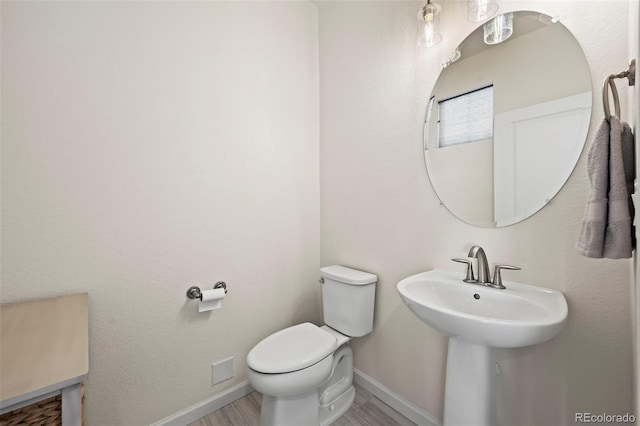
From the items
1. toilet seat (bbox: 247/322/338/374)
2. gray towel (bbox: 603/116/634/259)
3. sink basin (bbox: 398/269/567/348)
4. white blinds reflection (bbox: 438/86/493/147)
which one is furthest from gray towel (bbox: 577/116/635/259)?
toilet seat (bbox: 247/322/338/374)

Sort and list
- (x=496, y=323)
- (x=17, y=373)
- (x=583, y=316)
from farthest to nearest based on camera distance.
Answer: (x=583, y=316) < (x=496, y=323) < (x=17, y=373)

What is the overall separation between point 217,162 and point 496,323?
1446 mm

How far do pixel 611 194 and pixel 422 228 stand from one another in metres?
0.74

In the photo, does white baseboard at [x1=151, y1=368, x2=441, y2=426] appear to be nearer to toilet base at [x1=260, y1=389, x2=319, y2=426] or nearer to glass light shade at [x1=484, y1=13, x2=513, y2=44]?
toilet base at [x1=260, y1=389, x2=319, y2=426]

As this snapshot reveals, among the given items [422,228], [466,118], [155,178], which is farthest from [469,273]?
[155,178]

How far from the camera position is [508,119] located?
1.10m

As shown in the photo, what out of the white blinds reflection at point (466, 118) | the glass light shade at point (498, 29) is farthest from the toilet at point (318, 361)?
the glass light shade at point (498, 29)

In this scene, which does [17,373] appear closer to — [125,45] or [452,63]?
[125,45]

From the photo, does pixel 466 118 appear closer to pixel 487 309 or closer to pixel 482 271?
pixel 482 271

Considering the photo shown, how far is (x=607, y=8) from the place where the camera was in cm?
87

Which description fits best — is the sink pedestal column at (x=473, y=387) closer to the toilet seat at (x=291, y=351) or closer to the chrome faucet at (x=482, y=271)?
the chrome faucet at (x=482, y=271)

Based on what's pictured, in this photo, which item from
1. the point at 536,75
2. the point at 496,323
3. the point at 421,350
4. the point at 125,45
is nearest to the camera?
the point at 496,323

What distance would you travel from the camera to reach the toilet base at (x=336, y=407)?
141 cm

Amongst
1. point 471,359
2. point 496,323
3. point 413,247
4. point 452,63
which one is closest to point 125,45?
point 452,63
